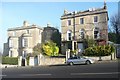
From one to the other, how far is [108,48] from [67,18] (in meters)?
14.5

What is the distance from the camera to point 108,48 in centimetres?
3662

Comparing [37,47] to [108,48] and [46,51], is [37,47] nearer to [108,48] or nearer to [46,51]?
[46,51]

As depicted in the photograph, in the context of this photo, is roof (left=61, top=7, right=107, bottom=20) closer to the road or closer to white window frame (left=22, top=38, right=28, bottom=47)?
white window frame (left=22, top=38, right=28, bottom=47)

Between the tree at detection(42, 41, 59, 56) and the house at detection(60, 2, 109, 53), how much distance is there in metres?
1.44

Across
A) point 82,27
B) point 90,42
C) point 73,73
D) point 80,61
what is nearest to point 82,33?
point 82,27

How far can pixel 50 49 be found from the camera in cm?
4816

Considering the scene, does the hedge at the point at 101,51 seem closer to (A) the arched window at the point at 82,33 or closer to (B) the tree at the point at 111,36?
(A) the arched window at the point at 82,33

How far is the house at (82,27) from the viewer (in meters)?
44.5

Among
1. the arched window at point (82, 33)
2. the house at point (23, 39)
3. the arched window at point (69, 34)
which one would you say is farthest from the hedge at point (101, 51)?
the house at point (23, 39)

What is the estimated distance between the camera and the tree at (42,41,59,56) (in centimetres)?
4800

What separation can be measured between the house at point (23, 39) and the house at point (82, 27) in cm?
744

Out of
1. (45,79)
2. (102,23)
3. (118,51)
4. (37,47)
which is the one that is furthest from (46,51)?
(45,79)

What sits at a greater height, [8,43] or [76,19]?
[76,19]

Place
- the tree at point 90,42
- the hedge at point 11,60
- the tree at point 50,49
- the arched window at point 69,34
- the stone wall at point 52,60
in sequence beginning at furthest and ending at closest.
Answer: the arched window at point 69,34 → the tree at point 50,49 → the hedge at point 11,60 → the tree at point 90,42 → the stone wall at point 52,60
